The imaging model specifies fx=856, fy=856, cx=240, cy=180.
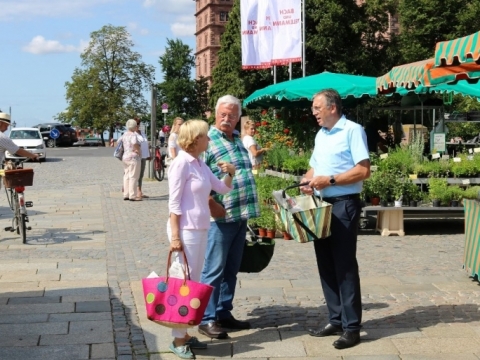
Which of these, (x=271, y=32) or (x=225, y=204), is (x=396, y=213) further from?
(x=271, y=32)

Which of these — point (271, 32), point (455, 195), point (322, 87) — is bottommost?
point (455, 195)

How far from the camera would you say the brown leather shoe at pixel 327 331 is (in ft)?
20.2

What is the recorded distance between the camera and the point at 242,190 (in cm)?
605

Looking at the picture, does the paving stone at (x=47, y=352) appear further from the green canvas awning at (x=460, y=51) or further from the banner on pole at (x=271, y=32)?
the banner on pole at (x=271, y=32)

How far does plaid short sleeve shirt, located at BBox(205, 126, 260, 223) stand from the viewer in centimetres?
602

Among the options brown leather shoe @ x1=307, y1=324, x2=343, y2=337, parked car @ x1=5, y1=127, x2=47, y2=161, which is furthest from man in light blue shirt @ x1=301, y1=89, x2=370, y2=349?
parked car @ x1=5, y1=127, x2=47, y2=161

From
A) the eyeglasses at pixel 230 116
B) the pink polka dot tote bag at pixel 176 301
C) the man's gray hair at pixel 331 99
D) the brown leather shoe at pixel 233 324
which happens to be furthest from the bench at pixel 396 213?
A: the pink polka dot tote bag at pixel 176 301

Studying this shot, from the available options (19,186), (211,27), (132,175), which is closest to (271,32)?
(132,175)

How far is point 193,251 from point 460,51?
10.5 feet

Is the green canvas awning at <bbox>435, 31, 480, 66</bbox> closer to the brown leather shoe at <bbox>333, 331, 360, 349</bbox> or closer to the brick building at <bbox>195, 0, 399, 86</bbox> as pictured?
the brown leather shoe at <bbox>333, 331, 360, 349</bbox>

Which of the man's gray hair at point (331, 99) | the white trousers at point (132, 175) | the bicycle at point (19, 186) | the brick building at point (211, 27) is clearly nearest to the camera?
the man's gray hair at point (331, 99)

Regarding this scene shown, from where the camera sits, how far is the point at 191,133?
5.59m

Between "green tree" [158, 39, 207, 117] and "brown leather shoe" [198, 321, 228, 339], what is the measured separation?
92018mm

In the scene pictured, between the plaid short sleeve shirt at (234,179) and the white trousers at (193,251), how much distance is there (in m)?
0.38
